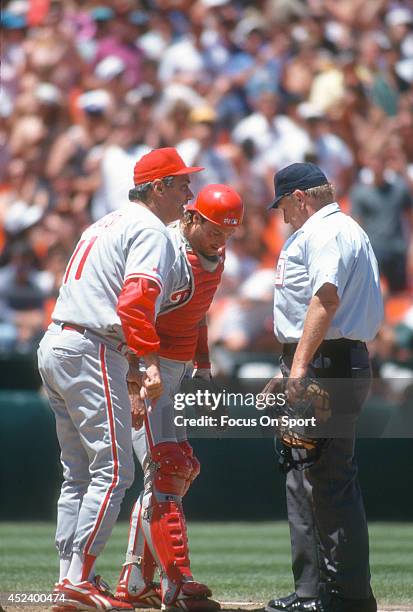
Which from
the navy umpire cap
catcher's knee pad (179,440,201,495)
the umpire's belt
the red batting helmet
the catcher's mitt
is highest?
the navy umpire cap

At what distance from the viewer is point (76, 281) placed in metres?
5.52

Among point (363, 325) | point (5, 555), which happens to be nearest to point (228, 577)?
point (5, 555)

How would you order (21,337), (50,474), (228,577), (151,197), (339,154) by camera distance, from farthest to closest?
1. (339,154)
2. (21,337)
3. (50,474)
4. (228,577)
5. (151,197)

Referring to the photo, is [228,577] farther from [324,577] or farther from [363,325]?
[363,325]

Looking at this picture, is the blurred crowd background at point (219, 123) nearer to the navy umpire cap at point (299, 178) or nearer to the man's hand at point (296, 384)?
the navy umpire cap at point (299, 178)

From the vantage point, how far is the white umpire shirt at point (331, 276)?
17.2 feet

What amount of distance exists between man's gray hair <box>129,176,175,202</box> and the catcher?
0.21 m

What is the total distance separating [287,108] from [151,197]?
747cm

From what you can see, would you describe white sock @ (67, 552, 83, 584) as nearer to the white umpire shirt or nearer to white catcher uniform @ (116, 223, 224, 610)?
white catcher uniform @ (116, 223, 224, 610)

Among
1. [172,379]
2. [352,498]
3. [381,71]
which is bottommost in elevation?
[352,498]

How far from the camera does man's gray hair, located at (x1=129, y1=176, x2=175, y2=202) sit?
5.64m

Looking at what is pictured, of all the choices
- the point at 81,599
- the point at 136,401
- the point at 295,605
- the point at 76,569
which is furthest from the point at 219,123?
the point at 81,599

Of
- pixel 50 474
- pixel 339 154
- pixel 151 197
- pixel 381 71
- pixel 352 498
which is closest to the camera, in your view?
pixel 352 498

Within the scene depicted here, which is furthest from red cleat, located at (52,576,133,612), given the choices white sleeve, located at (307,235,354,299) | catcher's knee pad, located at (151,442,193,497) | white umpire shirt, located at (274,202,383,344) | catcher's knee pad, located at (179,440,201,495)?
white sleeve, located at (307,235,354,299)
